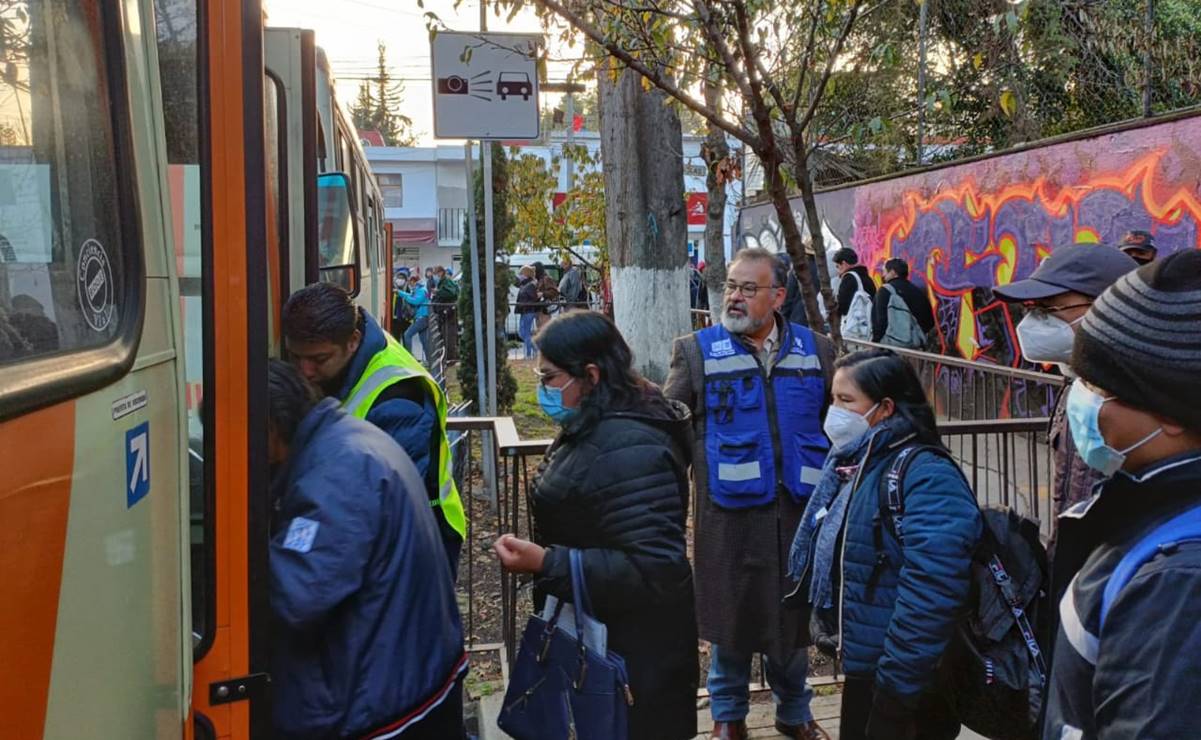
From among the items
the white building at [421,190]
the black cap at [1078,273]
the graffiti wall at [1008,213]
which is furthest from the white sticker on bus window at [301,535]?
the white building at [421,190]

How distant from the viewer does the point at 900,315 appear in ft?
31.7

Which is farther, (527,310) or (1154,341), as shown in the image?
(527,310)

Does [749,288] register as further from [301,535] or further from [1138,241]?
[1138,241]

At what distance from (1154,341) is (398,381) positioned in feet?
7.81

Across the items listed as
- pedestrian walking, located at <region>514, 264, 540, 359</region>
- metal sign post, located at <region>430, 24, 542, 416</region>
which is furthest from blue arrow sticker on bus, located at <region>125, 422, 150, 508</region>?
pedestrian walking, located at <region>514, 264, 540, 359</region>

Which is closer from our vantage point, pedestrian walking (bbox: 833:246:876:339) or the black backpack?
the black backpack

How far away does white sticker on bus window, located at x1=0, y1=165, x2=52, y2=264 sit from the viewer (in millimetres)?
1318

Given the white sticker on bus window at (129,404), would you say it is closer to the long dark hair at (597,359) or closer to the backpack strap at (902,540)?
Answer: the long dark hair at (597,359)

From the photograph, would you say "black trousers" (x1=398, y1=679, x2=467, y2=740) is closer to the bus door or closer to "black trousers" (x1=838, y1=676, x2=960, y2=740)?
the bus door

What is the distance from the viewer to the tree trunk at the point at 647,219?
7117 mm

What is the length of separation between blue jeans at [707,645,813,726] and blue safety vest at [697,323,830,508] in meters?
0.61

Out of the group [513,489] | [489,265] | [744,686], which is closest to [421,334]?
[489,265]

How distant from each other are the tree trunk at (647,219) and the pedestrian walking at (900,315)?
3.18 metres

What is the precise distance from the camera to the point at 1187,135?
7570 millimetres
